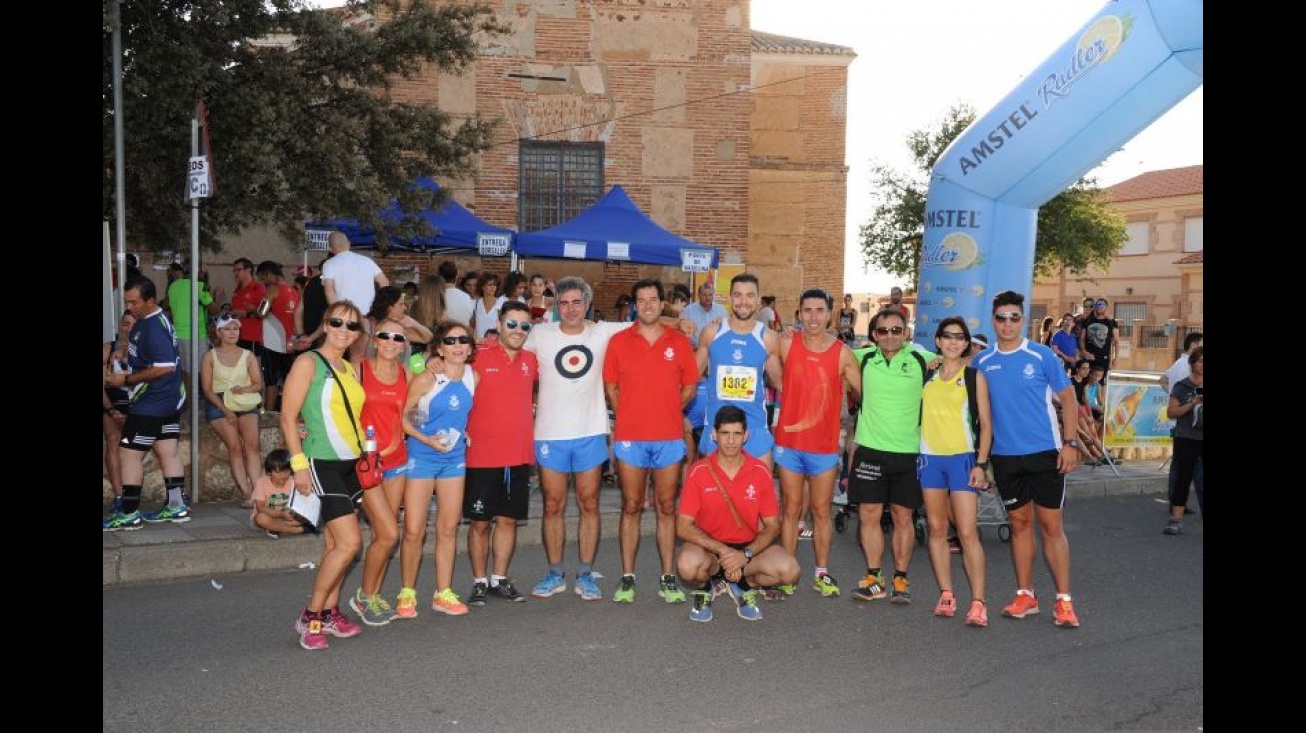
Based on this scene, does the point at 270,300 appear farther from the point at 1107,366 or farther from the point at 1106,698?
the point at 1107,366

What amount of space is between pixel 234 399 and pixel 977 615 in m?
6.02

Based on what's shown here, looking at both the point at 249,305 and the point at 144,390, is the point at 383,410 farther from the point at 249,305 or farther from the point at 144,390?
the point at 249,305

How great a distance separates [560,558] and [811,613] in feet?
5.36

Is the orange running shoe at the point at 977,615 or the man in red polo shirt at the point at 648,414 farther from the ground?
the man in red polo shirt at the point at 648,414

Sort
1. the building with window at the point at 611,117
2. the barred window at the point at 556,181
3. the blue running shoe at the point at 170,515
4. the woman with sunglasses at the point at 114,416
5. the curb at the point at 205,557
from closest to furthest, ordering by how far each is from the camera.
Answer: the curb at the point at 205,557 < the blue running shoe at the point at 170,515 < the woman with sunglasses at the point at 114,416 < the building with window at the point at 611,117 < the barred window at the point at 556,181

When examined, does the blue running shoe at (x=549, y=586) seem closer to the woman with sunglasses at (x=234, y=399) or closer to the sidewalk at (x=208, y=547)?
the sidewalk at (x=208, y=547)

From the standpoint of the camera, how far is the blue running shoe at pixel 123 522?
8.35 m

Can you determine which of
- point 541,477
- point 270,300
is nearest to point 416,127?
point 270,300

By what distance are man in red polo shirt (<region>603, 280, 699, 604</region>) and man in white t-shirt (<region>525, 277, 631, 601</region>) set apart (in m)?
0.13

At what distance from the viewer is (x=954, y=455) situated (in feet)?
23.1

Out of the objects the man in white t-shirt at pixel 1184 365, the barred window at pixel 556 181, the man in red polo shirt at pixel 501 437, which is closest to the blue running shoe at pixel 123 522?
the man in red polo shirt at pixel 501 437

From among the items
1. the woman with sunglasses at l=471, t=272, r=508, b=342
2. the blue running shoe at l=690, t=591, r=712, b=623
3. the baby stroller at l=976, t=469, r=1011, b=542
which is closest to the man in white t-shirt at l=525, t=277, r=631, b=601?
the blue running shoe at l=690, t=591, r=712, b=623

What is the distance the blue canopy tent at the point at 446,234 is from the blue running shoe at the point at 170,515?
6922 mm

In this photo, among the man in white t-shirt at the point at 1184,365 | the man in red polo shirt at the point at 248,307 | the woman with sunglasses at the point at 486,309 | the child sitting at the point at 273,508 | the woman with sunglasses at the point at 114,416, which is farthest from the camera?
the man in red polo shirt at the point at 248,307
